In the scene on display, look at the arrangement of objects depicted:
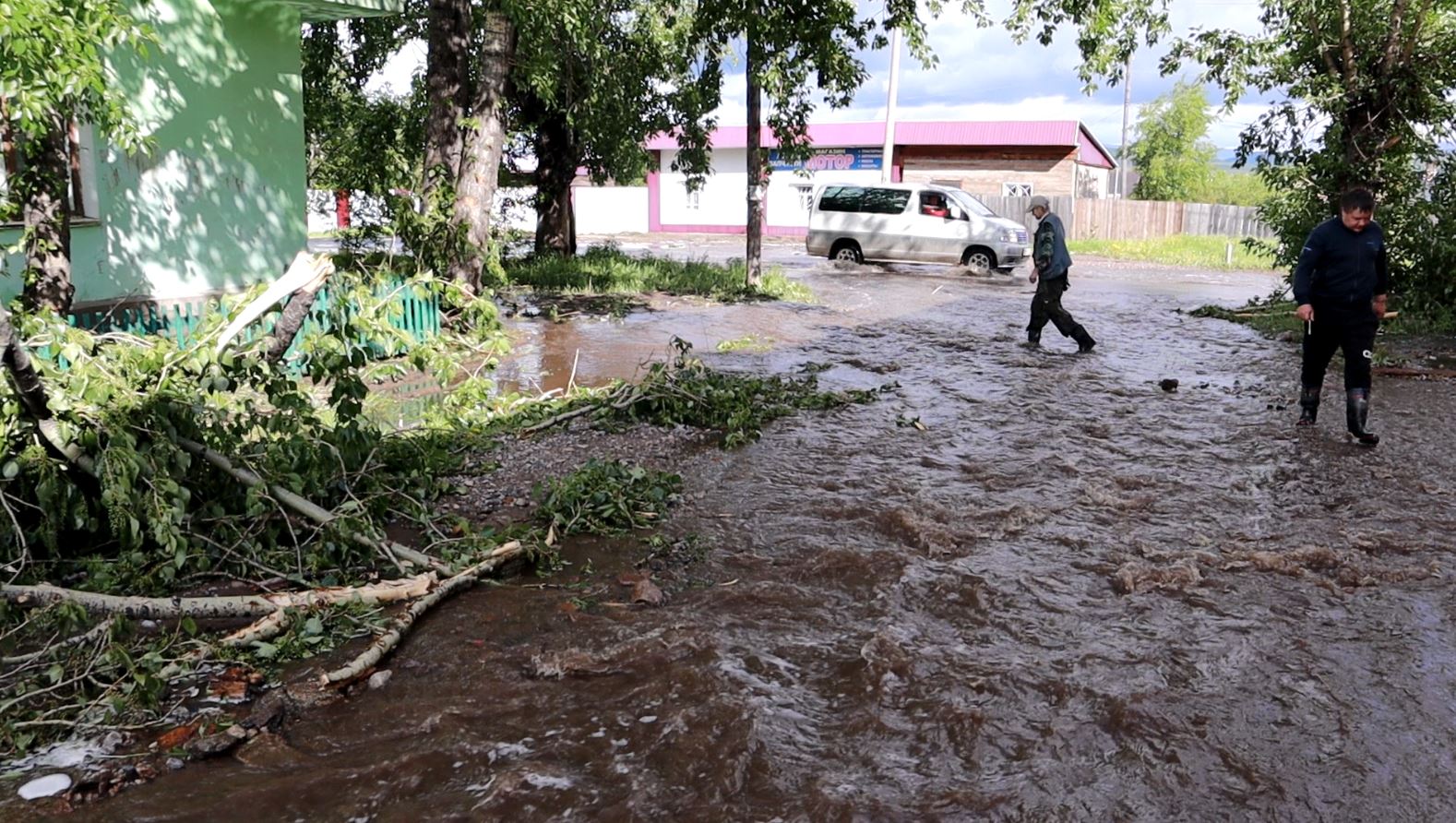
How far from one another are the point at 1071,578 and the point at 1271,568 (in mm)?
1046

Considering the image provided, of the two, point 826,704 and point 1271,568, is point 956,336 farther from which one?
point 826,704

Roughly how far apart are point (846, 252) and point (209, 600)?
68.8ft

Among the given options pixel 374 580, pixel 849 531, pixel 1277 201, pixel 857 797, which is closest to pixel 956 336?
pixel 1277 201

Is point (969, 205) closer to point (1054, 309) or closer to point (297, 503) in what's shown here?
point (1054, 309)

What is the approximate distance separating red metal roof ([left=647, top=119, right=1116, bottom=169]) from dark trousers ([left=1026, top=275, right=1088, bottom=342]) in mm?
22440

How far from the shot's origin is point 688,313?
51.8 ft

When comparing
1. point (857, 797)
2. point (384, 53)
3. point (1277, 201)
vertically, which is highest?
point (384, 53)

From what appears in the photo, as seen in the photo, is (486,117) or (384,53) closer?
(486,117)

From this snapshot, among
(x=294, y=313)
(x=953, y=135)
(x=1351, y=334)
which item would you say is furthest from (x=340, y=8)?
(x=953, y=135)

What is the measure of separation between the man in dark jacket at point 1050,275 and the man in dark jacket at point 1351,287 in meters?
4.09

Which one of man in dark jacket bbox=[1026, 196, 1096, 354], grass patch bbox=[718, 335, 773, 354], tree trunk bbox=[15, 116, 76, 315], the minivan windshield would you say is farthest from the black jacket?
the minivan windshield

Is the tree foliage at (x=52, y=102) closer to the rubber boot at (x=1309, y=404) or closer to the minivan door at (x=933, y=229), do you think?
the rubber boot at (x=1309, y=404)

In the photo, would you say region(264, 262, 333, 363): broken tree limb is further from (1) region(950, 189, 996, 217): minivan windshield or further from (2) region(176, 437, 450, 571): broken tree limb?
(1) region(950, 189, 996, 217): minivan windshield

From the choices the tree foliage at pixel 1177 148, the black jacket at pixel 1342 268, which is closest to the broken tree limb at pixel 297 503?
the black jacket at pixel 1342 268
